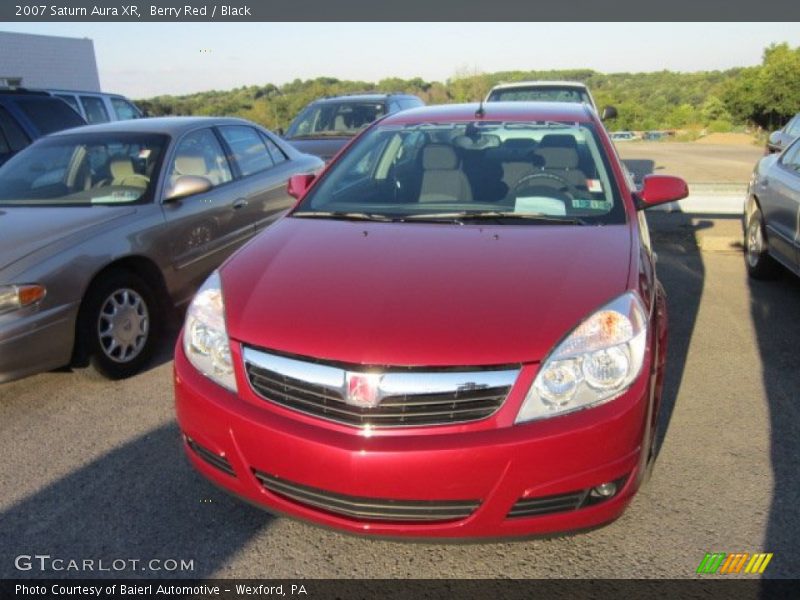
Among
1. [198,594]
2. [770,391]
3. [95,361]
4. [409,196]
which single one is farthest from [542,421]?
[95,361]

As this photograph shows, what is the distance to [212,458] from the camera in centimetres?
235

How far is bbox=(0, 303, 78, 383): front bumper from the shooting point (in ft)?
10.9

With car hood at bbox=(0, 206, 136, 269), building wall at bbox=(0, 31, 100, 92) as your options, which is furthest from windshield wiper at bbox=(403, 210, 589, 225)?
building wall at bbox=(0, 31, 100, 92)

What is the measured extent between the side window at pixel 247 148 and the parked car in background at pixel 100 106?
545 cm

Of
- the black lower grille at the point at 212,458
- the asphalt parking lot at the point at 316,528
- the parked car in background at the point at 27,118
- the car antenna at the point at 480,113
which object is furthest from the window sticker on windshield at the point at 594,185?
the parked car in background at the point at 27,118

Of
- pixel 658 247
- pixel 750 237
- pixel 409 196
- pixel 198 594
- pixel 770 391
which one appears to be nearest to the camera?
pixel 198 594

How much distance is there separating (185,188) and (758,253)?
15.9 feet

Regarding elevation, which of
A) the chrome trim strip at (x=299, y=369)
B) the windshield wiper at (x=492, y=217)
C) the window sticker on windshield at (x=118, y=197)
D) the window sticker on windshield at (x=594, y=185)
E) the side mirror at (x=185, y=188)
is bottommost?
the chrome trim strip at (x=299, y=369)

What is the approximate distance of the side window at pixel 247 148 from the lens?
214 inches

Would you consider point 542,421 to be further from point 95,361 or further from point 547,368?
point 95,361

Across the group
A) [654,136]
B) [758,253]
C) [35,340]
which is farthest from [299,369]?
[654,136]

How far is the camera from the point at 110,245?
12.7ft

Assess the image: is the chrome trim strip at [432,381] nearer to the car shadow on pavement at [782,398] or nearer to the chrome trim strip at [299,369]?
the chrome trim strip at [299,369]

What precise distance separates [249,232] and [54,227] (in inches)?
65.2
